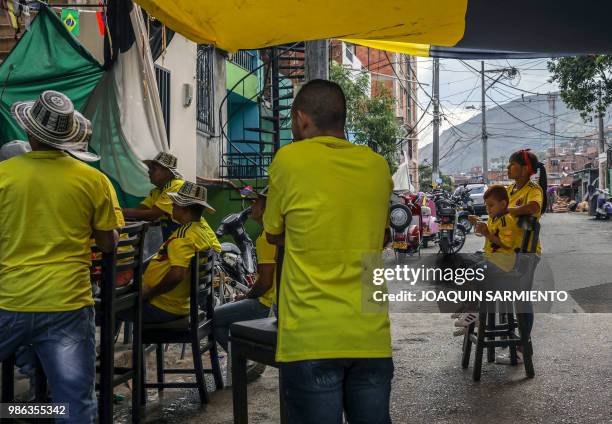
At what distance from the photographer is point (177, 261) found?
16.0 feet

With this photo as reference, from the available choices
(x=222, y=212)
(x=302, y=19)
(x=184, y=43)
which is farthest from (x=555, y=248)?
(x=302, y=19)

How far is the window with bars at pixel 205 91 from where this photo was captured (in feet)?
50.4

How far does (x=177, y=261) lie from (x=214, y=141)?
12.0 meters

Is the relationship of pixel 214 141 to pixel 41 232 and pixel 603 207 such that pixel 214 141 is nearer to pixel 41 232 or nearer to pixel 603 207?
pixel 41 232

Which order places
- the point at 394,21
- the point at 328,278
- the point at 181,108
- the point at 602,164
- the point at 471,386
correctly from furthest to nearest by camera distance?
the point at 602,164 → the point at 181,108 → the point at 471,386 → the point at 394,21 → the point at 328,278

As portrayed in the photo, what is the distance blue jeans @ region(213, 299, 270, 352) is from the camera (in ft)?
17.8

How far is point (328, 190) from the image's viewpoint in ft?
8.42

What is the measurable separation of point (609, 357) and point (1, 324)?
17.7 ft

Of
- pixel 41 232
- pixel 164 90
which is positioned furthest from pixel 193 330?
pixel 164 90

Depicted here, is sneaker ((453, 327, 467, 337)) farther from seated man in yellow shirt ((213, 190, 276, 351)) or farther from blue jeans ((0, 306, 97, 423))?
blue jeans ((0, 306, 97, 423))

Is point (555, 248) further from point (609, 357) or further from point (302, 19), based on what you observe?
point (302, 19)

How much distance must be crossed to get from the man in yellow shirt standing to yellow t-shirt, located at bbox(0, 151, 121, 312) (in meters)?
1.19

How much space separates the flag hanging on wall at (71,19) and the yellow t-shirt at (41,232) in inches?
208

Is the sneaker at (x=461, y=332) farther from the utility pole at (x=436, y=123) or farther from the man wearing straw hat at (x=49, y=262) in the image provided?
the utility pole at (x=436, y=123)
